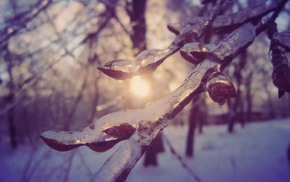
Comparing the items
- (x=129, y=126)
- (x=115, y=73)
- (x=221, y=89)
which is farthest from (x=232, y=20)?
(x=129, y=126)

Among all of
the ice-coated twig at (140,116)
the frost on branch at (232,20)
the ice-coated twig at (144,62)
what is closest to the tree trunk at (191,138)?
the frost on branch at (232,20)

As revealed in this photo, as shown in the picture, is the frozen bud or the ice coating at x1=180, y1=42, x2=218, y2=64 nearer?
the frozen bud

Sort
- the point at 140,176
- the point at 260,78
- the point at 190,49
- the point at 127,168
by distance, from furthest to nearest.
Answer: the point at 260,78
the point at 140,176
the point at 190,49
the point at 127,168

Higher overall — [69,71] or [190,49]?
[69,71]

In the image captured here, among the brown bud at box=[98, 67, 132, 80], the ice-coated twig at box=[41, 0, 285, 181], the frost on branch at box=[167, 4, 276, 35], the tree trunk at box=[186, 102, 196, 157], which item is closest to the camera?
the ice-coated twig at box=[41, 0, 285, 181]

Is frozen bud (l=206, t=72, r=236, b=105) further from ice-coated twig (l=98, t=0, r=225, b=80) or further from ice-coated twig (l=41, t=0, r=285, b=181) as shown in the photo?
ice-coated twig (l=98, t=0, r=225, b=80)

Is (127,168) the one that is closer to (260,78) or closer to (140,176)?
(140,176)

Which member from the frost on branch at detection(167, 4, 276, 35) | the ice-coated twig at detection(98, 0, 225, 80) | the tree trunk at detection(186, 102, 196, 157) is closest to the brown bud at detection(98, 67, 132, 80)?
the ice-coated twig at detection(98, 0, 225, 80)

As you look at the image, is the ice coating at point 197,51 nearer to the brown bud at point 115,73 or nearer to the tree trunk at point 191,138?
the brown bud at point 115,73

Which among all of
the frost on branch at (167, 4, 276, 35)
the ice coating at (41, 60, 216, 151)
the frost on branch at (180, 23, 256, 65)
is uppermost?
the frost on branch at (167, 4, 276, 35)

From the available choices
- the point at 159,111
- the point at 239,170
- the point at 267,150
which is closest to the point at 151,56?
the point at 159,111

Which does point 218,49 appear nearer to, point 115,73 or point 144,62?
point 144,62
